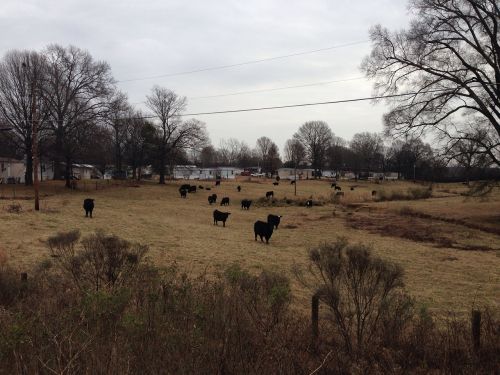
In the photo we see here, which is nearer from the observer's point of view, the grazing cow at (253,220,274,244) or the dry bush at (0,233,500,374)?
the dry bush at (0,233,500,374)

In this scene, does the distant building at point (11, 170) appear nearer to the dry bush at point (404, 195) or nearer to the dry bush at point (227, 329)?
the dry bush at point (404, 195)

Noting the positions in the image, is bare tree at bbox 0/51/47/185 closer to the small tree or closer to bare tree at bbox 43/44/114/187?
bare tree at bbox 43/44/114/187

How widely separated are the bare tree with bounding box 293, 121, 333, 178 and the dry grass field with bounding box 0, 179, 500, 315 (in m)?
103

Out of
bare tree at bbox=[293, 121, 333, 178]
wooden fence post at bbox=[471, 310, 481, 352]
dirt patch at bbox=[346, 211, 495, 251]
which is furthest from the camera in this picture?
bare tree at bbox=[293, 121, 333, 178]

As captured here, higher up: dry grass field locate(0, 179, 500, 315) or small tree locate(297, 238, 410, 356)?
small tree locate(297, 238, 410, 356)

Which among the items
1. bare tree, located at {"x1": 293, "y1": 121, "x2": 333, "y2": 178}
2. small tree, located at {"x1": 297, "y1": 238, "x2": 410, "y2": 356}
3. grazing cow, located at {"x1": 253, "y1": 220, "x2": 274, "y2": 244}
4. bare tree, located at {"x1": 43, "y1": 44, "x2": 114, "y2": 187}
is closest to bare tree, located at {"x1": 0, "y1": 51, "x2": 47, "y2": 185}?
bare tree, located at {"x1": 43, "y1": 44, "x2": 114, "y2": 187}

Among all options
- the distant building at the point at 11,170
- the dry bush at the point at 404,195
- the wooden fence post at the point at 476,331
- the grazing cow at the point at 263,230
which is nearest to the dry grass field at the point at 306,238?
the grazing cow at the point at 263,230

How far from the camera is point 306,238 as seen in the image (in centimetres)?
2645

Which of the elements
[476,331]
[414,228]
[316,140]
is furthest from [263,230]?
[316,140]

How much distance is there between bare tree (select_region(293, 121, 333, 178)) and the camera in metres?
150

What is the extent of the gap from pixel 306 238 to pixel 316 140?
129m

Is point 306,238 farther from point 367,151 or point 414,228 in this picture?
point 367,151

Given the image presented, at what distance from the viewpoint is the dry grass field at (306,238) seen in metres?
15.3

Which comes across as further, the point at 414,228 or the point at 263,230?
the point at 414,228
